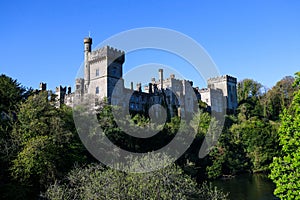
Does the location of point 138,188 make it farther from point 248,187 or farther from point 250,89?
point 250,89

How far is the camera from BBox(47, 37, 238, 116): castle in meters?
37.7

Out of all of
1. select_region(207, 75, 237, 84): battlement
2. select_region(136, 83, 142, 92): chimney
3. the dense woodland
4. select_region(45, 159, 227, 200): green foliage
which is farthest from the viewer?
select_region(207, 75, 237, 84): battlement

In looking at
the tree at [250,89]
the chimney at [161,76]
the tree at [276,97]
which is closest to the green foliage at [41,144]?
the chimney at [161,76]

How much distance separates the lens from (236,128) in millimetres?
47156

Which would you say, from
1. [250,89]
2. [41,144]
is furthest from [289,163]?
[250,89]

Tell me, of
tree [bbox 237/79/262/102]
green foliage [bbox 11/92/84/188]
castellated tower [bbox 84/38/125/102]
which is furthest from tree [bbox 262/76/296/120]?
green foliage [bbox 11/92/84/188]

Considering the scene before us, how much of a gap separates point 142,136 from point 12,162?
1413cm

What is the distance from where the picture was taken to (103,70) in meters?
37.6

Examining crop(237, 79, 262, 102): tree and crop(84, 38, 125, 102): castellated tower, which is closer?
crop(84, 38, 125, 102): castellated tower

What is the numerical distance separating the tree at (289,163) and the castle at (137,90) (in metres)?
23.1

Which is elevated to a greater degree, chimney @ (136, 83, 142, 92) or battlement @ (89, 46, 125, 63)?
battlement @ (89, 46, 125, 63)

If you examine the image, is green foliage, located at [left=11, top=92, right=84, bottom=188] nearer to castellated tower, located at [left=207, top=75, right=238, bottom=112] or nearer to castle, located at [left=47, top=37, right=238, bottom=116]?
castle, located at [left=47, top=37, right=238, bottom=116]

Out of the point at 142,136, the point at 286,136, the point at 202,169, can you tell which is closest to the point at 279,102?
the point at 202,169

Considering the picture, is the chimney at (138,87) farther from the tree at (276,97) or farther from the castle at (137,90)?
the tree at (276,97)
